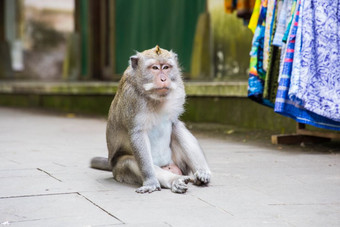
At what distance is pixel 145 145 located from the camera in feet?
13.5

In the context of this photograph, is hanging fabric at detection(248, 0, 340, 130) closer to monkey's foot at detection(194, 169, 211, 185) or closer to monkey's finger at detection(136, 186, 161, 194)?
monkey's foot at detection(194, 169, 211, 185)

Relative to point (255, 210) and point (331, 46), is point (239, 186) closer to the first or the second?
point (255, 210)

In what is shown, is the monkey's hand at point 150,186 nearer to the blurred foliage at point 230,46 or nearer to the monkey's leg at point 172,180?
the monkey's leg at point 172,180

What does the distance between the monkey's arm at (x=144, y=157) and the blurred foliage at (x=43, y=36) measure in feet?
49.7

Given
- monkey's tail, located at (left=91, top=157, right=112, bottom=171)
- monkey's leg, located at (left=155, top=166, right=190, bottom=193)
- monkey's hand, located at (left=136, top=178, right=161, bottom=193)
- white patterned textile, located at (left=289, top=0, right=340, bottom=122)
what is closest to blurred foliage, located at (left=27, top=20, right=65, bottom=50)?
white patterned textile, located at (left=289, top=0, right=340, bottom=122)

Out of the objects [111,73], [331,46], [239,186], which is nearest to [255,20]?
[331,46]

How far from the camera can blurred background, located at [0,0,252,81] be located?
958cm

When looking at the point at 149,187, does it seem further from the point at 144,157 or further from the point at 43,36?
the point at 43,36

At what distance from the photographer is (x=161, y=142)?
4.32 metres

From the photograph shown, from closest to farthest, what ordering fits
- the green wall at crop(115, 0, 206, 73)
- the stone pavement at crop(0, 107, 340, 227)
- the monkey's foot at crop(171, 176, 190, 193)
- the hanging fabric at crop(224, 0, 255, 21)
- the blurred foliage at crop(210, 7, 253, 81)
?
the stone pavement at crop(0, 107, 340, 227), the monkey's foot at crop(171, 176, 190, 193), the hanging fabric at crop(224, 0, 255, 21), the blurred foliage at crop(210, 7, 253, 81), the green wall at crop(115, 0, 206, 73)

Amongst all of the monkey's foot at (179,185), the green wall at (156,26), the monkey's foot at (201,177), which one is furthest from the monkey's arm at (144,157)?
the green wall at (156,26)

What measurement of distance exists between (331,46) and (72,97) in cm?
846

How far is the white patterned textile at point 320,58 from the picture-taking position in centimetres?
550

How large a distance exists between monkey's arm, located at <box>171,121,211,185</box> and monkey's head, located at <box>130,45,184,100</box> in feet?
1.22
